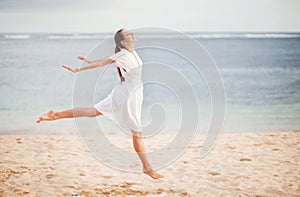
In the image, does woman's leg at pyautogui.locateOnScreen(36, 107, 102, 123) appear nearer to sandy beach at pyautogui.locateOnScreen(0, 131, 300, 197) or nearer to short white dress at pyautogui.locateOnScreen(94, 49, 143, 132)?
short white dress at pyautogui.locateOnScreen(94, 49, 143, 132)

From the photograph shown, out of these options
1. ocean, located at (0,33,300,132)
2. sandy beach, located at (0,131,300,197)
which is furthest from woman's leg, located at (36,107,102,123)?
ocean, located at (0,33,300,132)

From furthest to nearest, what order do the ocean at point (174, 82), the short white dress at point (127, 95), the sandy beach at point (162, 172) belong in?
1. the ocean at point (174, 82)
2. the sandy beach at point (162, 172)
3. the short white dress at point (127, 95)

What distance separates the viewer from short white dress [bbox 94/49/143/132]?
2.99m

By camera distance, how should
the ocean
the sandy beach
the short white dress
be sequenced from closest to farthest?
the short white dress, the sandy beach, the ocean

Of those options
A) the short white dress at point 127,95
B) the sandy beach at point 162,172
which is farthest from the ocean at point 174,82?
the short white dress at point 127,95

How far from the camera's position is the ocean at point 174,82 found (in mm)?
6242

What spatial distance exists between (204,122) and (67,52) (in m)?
10.1

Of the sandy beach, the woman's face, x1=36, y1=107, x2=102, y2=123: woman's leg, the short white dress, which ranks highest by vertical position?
the woman's face

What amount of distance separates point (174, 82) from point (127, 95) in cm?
637

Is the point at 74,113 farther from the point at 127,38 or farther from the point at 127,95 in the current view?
the point at 127,38

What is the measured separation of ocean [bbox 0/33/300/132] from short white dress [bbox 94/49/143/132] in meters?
2.57

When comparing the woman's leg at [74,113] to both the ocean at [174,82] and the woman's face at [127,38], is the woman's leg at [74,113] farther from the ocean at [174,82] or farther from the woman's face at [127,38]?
the ocean at [174,82]

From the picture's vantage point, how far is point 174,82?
368 inches

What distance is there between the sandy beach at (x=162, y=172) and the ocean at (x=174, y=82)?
103cm
